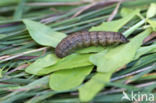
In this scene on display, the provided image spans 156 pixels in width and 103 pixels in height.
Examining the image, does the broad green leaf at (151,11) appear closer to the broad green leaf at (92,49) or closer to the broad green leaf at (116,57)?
the broad green leaf at (116,57)

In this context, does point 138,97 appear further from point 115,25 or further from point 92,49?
point 115,25

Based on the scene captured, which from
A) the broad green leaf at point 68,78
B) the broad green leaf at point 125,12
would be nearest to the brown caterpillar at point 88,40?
the broad green leaf at point 68,78

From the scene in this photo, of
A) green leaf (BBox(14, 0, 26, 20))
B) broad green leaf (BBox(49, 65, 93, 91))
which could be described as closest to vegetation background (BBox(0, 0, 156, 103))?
broad green leaf (BBox(49, 65, 93, 91))

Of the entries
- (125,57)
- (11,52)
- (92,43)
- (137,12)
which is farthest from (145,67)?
(11,52)

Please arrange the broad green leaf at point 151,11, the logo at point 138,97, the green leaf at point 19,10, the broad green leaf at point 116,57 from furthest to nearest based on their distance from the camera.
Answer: the green leaf at point 19,10
the broad green leaf at point 151,11
the broad green leaf at point 116,57
the logo at point 138,97

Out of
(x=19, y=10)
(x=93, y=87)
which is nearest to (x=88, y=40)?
(x=93, y=87)

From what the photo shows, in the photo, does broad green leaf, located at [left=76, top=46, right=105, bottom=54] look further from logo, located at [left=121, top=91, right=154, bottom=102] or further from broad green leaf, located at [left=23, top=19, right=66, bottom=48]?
logo, located at [left=121, top=91, right=154, bottom=102]

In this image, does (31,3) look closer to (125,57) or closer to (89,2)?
(89,2)
